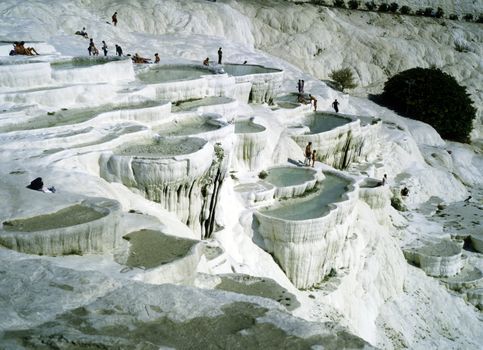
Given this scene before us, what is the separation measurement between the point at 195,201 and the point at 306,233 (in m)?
3.01

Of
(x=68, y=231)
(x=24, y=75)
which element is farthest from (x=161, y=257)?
(x=24, y=75)

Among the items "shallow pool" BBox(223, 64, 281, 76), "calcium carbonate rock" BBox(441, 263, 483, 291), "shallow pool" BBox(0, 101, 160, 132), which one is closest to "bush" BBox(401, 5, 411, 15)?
"shallow pool" BBox(223, 64, 281, 76)

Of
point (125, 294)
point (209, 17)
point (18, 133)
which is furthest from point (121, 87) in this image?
point (209, 17)

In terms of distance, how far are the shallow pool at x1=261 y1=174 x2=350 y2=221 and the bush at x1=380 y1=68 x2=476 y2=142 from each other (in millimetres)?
16705

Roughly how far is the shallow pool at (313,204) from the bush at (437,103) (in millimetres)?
16705

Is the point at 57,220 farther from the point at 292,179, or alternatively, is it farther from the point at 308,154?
the point at 308,154

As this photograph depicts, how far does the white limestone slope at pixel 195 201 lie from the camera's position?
15.4 ft

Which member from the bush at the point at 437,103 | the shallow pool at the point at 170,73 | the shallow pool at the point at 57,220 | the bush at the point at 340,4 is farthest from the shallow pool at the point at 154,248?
the bush at the point at 340,4

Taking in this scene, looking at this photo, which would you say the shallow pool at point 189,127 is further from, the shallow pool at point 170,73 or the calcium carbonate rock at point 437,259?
the calcium carbonate rock at point 437,259

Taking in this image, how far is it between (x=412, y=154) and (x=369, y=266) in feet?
38.4

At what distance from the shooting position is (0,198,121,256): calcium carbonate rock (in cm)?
639

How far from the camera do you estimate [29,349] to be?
384 cm

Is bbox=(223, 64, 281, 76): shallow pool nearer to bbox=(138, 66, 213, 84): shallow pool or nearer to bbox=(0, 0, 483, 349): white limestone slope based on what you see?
bbox=(0, 0, 483, 349): white limestone slope

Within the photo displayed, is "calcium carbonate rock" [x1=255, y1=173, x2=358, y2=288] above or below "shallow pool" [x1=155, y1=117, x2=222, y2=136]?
below
